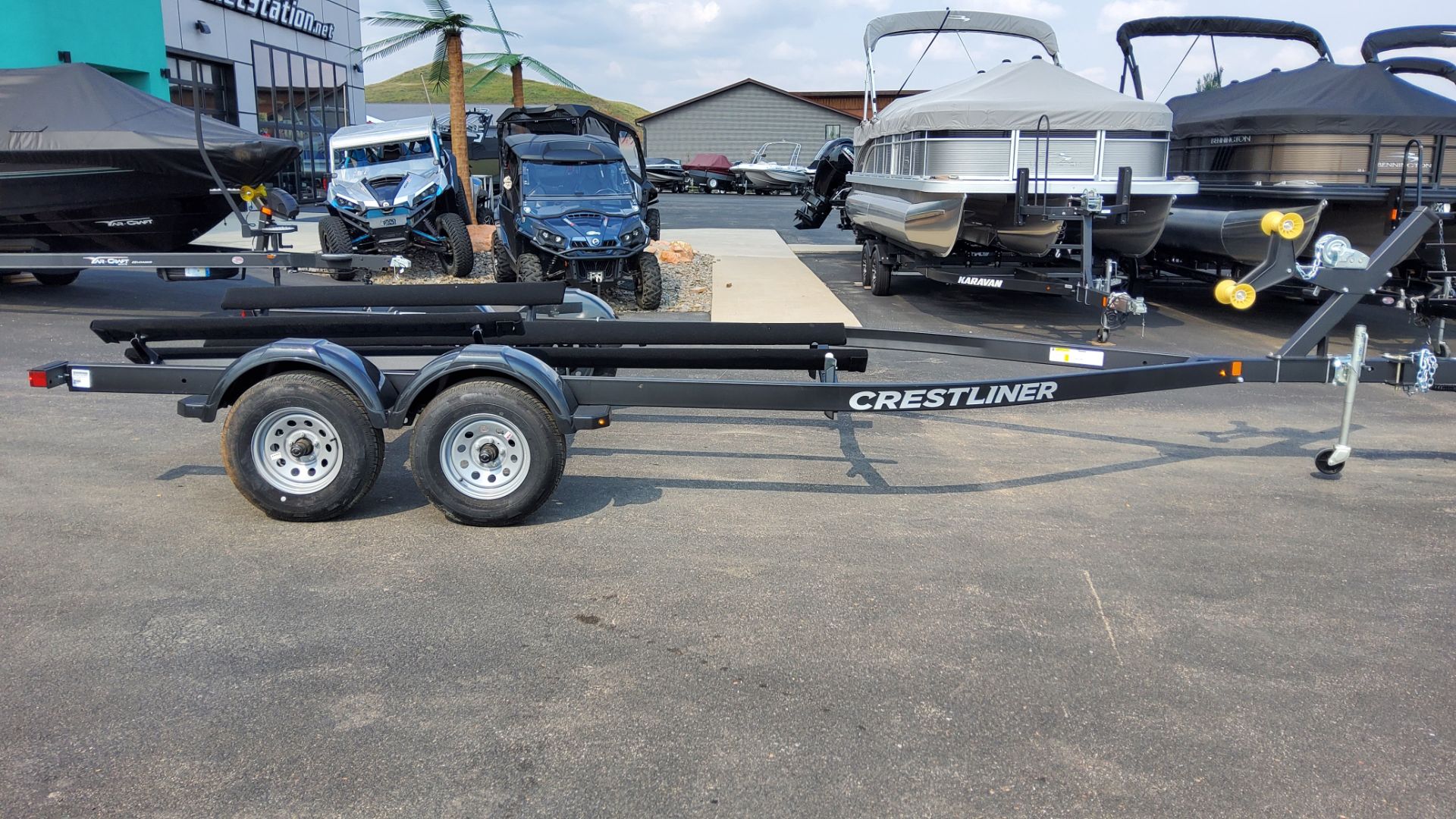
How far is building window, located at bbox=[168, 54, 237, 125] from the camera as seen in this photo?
2456 cm

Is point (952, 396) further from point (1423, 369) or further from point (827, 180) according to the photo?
point (827, 180)

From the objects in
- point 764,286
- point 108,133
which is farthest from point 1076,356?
point 108,133

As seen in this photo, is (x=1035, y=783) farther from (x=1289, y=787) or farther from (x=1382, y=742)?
(x=1382, y=742)

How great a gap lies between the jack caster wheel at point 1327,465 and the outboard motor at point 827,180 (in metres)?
A: 12.8

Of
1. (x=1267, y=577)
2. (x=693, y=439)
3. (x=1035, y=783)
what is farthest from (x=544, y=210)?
(x=1035, y=783)

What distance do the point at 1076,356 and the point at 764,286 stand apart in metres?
9.53

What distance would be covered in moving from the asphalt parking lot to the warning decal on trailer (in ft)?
2.36

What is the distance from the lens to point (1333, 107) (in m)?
11.0

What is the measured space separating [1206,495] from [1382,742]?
8.72 feet

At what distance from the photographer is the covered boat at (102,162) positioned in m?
11.4

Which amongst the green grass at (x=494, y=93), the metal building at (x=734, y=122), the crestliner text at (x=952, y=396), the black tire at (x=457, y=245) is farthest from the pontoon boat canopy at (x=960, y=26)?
the green grass at (x=494, y=93)

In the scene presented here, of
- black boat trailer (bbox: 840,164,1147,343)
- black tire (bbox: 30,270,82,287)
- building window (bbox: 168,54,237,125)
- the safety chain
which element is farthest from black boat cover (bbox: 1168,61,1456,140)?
building window (bbox: 168,54,237,125)

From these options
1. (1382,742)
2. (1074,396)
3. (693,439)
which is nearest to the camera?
(1382,742)

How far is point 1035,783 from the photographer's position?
314cm
